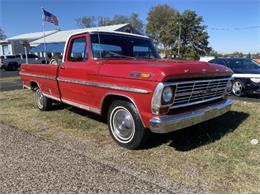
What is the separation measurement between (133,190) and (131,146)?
122cm

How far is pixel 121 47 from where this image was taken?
16.9ft

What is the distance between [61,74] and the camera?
5598 mm

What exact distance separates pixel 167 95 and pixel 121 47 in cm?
206

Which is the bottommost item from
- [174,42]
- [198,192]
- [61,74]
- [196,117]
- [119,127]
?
[198,192]

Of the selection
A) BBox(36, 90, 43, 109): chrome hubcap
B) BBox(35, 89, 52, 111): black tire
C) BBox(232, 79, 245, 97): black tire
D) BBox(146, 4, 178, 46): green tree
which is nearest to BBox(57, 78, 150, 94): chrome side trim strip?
BBox(35, 89, 52, 111): black tire

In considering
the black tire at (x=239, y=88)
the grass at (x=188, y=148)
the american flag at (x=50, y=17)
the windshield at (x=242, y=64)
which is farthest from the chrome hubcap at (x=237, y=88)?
the american flag at (x=50, y=17)

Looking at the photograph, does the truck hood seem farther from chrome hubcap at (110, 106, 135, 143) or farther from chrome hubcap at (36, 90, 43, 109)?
chrome hubcap at (36, 90, 43, 109)

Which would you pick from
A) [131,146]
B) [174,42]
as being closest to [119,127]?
[131,146]

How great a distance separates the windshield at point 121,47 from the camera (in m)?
4.85

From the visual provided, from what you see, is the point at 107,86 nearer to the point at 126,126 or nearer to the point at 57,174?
the point at 126,126

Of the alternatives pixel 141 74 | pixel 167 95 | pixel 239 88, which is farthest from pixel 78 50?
pixel 239 88

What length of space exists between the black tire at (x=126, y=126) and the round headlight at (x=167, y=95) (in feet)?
1.86

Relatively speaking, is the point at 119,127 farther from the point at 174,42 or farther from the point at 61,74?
the point at 174,42

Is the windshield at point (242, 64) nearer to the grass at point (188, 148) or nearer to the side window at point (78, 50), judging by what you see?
the grass at point (188, 148)
